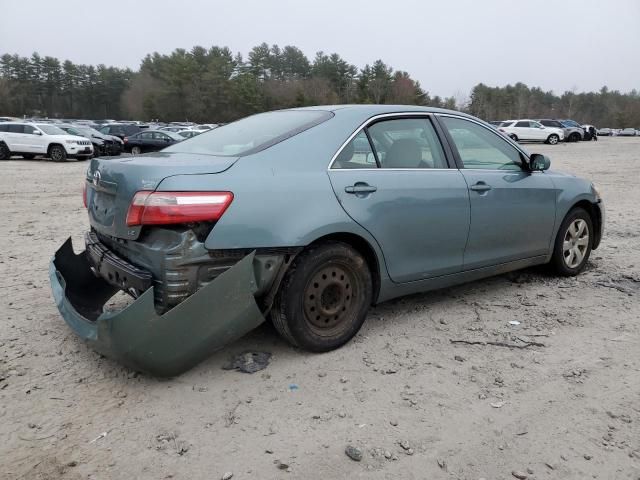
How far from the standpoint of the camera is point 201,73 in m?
82.3

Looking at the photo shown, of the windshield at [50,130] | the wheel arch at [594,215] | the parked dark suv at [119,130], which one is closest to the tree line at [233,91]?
the parked dark suv at [119,130]

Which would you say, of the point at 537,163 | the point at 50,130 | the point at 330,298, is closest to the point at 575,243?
the point at 537,163

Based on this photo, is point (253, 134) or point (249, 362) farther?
point (253, 134)

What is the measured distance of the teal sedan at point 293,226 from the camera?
2.82 m

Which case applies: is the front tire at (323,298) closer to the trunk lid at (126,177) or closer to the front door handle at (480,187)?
the trunk lid at (126,177)

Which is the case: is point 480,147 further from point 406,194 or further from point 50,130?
point 50,130

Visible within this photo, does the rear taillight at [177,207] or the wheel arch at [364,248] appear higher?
the rear taillight at [177,207]

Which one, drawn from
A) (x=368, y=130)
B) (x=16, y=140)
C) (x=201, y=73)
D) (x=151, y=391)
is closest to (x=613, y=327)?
(x=368, y=130)

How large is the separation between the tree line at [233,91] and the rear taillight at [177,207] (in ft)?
216

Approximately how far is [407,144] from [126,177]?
1.94 meters

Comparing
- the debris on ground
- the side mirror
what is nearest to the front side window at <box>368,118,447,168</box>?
the side mirror

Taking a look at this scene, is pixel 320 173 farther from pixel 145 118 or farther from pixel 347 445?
pixel 145 118

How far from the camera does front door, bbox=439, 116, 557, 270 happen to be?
406 centimetres

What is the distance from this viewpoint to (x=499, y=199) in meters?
4.17
